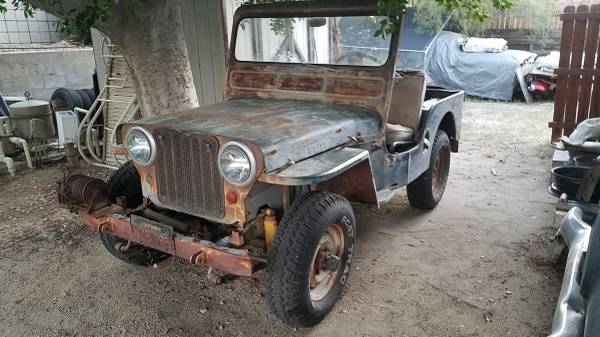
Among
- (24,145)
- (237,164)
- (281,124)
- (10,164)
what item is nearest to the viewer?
(237,164)

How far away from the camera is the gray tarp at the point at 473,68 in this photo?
403 inches

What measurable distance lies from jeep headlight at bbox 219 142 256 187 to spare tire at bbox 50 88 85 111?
17.8ft

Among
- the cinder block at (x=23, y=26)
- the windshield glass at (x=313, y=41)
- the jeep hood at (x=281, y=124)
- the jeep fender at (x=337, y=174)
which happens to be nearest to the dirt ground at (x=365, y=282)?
the jeep fender at (x=337, y=174)

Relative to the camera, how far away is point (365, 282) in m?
3.37

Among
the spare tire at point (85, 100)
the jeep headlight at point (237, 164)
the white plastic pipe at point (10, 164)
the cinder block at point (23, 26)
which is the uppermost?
the cinder block at point (23, 26)

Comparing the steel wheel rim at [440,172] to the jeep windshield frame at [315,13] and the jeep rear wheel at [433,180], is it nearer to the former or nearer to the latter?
the jeep rear wheel at [433,180]

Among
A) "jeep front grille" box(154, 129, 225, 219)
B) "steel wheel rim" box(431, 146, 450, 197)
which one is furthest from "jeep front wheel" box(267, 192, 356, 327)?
"steel wheel rim" box(431, 146, 450, 197)

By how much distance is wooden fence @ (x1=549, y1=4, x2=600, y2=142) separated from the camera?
636 centimetres

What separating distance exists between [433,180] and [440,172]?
16 cm

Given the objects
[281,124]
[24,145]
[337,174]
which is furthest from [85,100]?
[337,174]

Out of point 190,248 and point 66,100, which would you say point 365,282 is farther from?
point 66,100

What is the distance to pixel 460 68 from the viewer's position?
35.4 ft

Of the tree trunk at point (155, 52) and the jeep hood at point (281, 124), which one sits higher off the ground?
the tree trunk at point (155, 52)

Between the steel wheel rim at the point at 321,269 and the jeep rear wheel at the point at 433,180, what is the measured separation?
1.59 meters
